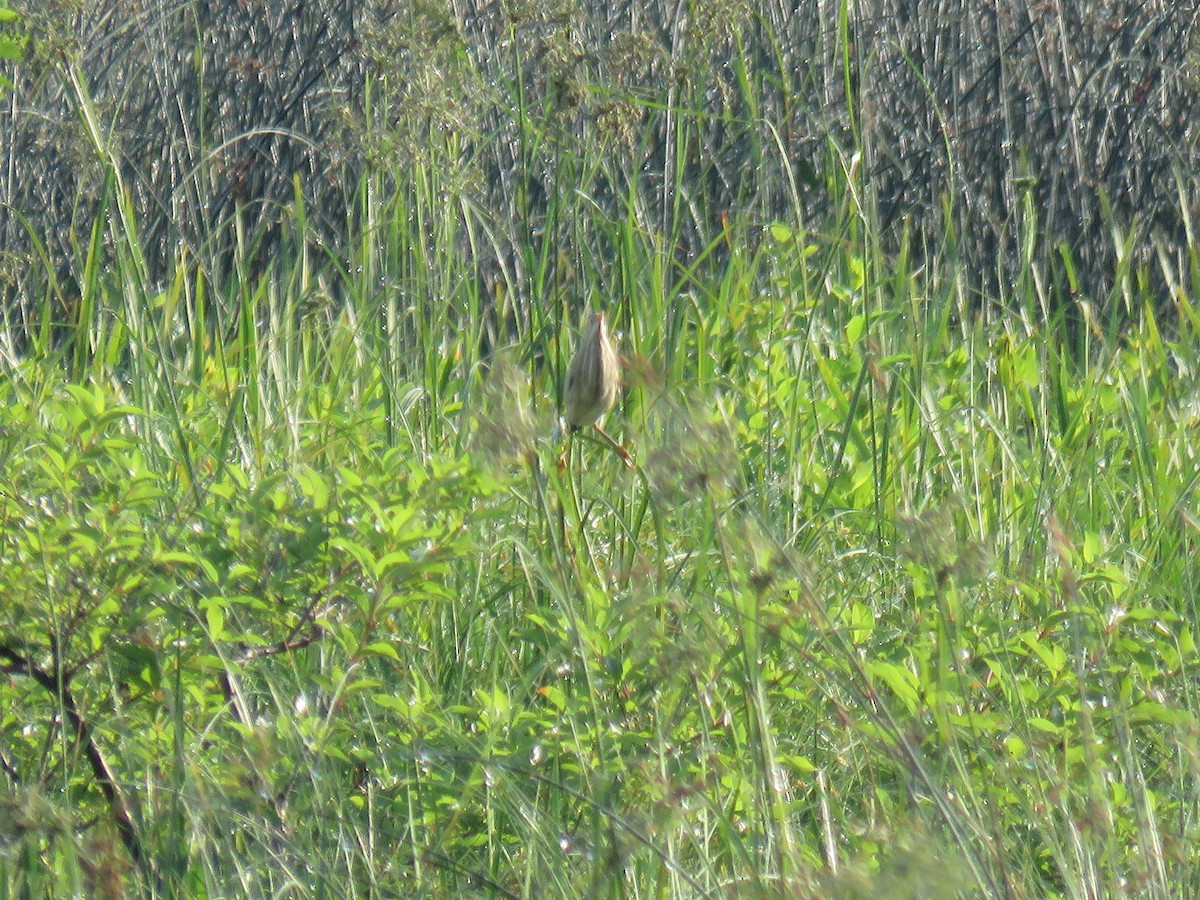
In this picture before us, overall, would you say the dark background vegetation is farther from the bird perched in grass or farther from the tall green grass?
the bird perched in grass

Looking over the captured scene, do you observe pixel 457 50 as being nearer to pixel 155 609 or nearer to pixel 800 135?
pixel 155 609

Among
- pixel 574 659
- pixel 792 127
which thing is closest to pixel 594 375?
pixel 574 659

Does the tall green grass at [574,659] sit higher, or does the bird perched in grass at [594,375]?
the bird perched in grass at [594,375]

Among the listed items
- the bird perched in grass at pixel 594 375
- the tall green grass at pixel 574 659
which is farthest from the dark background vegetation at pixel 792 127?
the bird perched in grass at pixel 594 375

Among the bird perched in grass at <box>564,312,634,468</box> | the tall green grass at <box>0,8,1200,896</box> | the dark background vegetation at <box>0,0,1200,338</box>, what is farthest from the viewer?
the dark background vegetation at <box>0,0,1200,338</box>

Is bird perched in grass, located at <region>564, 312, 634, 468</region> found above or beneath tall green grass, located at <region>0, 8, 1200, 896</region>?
above

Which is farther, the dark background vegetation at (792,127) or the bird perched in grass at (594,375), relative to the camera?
the dark background vegetation at (792,127)

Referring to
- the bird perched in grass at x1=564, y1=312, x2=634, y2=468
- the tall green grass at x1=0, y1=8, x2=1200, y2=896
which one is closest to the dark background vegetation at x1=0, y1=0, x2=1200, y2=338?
the tall green grass at x1=0, y1=8, x2=1200, y2=896

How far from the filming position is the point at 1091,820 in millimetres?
1118

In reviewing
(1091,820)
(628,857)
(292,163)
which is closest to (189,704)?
(628,857)

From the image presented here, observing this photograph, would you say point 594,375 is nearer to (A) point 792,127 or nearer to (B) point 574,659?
(B) point 574,659

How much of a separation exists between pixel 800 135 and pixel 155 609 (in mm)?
2785

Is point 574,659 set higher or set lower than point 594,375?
lower

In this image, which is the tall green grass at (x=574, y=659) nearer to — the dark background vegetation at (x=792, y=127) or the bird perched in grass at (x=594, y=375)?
the bird perched in grass at (x=594, y=375)
